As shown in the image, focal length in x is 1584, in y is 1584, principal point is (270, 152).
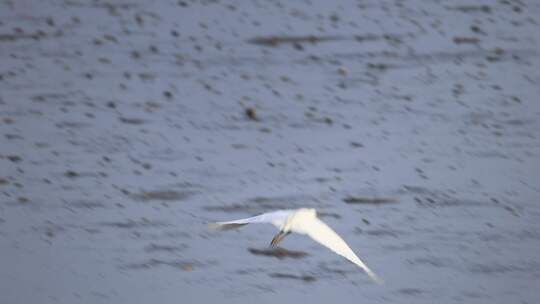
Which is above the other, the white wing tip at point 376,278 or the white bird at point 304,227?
the white bird at point 304,227

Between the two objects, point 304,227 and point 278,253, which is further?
point 278,253

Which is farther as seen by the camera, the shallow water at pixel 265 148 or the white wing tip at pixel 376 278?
the shallow water at pixel 265 148

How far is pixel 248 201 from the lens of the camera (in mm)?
6801

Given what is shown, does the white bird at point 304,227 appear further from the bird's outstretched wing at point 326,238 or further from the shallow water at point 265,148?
the shallow water at point 265,148

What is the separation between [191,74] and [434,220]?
1.92 m

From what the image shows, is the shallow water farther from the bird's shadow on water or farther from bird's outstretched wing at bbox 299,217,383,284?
bird's outstretched wing at bbox 299,217,383,284

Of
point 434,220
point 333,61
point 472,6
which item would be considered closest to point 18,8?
point 333,61

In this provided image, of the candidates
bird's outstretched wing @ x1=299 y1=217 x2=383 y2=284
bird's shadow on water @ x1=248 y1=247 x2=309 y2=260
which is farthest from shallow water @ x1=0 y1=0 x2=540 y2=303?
bird's outstretched wing @ x1=299 y1=217 x2=383 y2=284

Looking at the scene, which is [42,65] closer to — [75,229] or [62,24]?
[62,24]

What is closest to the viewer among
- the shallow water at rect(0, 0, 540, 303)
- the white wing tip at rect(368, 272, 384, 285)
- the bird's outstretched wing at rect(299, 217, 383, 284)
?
the bird's outstretched wing at rect(299, 217, 383, 284)

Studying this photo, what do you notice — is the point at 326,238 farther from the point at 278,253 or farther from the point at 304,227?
the point at 278,253

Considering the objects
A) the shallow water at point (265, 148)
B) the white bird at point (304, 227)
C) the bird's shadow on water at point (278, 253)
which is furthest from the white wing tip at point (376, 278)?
the bird's shadow on water at point (278, 253)

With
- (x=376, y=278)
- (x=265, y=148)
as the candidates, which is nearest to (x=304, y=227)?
(x=376, y=278)

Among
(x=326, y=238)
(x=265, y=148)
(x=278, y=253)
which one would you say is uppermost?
(x=326, y=238)
